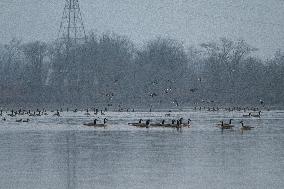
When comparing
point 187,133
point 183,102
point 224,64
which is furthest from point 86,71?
point 187,133

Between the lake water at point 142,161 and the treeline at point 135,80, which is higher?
the treeline at point 135,80

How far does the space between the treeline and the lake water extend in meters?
71.4

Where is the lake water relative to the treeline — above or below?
below

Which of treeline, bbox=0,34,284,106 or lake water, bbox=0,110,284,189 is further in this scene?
treeline, bbox=0,34,284,106

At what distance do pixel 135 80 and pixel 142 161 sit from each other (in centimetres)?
10254

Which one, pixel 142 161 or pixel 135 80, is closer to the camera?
pixel 142 161

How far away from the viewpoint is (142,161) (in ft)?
105

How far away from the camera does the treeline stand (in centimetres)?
12094

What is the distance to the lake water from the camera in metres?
25.4

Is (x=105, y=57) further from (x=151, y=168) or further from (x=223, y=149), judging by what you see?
(x=151, y=168)

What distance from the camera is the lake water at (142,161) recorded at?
25.4 m

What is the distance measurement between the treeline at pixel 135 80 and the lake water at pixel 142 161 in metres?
71.4

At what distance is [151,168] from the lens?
2930cm

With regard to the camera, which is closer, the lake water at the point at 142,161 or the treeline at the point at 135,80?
the lake water at the point at 142,161
